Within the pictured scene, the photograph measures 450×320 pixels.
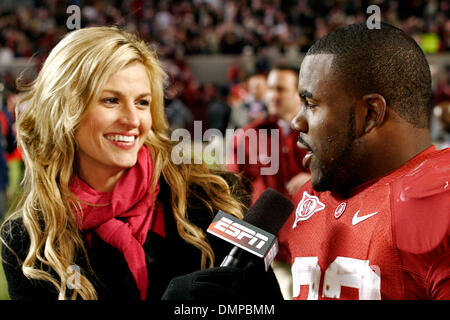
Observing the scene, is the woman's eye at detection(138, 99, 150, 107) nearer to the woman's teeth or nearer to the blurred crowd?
the woman's teeth

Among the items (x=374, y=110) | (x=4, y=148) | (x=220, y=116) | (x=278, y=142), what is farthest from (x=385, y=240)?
(x=220, y=116)

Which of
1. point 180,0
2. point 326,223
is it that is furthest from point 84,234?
point 180,0

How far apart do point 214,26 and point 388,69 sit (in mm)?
16191

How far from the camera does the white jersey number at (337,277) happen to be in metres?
1.08

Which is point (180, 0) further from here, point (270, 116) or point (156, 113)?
point (156, 113)

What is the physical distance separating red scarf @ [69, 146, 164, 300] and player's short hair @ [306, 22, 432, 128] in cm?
92

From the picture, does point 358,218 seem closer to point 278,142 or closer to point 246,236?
point 246,236

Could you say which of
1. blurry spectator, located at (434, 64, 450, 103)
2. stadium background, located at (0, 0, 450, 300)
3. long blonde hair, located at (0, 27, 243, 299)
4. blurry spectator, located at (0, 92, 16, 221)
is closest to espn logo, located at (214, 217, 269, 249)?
long blonde hair, located at (0, 27, 243, 299)

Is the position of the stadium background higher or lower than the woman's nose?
higher

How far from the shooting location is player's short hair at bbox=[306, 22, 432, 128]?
43.4 inches

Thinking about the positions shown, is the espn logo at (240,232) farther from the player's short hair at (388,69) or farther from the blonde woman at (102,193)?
the blonde woman at (102,193)

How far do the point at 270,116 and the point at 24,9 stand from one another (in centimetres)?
1619

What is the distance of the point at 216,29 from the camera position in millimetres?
16609
